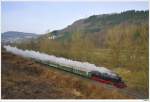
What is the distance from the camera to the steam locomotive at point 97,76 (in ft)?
13.0

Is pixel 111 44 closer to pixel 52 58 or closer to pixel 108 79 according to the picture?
pixel 108 79

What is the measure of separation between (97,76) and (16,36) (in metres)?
1.11

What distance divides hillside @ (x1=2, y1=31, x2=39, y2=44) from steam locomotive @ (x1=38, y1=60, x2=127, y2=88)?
336 mm

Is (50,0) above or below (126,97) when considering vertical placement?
above

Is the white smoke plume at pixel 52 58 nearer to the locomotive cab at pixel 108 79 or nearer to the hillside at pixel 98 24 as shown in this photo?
the locomotive cab at pixel 108 79

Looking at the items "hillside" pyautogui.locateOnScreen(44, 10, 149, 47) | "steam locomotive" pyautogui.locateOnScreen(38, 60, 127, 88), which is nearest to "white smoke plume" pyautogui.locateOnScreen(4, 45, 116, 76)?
"steam locomotive" pyautogui.locateOnScreen(38, 60, 127, 88)

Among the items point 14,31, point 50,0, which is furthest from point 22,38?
point 50,0

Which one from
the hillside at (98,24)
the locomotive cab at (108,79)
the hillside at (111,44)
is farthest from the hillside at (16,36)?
the locomotive cab at (108,79)

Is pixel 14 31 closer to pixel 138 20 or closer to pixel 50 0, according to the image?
pixel 50 0

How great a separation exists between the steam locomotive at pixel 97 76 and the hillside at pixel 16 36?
0.34m

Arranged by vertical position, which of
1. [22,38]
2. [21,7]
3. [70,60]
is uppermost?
[21,7]

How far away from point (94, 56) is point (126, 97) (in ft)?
2.02

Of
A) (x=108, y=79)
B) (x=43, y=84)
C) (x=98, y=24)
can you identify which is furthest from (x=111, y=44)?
(x=43, y=84)

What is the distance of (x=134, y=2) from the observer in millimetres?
3965
